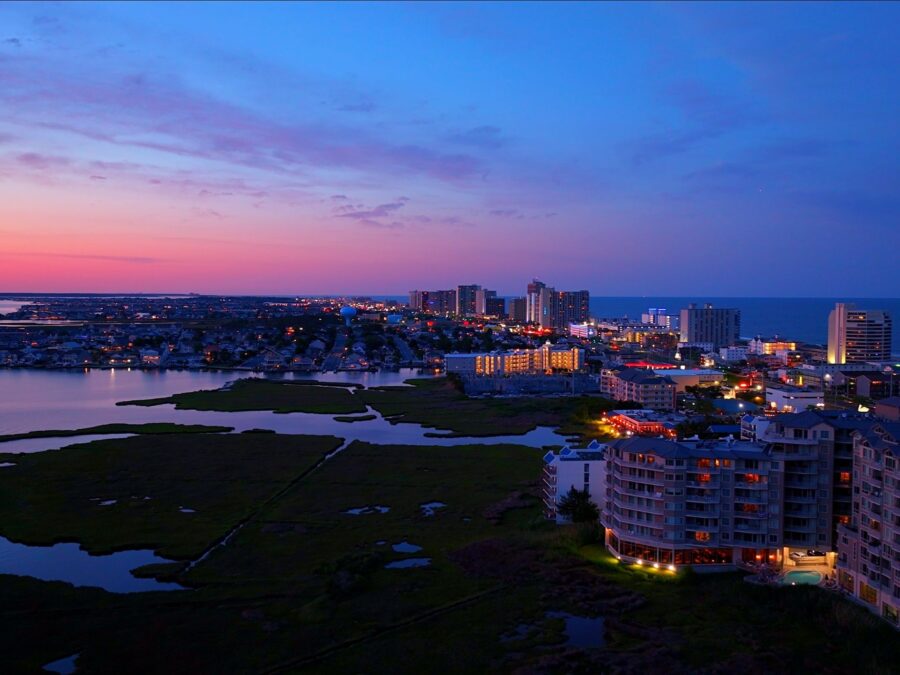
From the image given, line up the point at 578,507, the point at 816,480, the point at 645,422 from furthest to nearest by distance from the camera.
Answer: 1. the point at 645,422
2. the point at 578,507
3. the point at 816,480

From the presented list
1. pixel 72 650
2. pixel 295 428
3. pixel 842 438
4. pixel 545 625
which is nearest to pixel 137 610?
pixel 72 650

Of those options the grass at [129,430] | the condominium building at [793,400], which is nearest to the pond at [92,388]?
the grass at [129,430]

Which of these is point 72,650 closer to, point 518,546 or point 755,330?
point 518,546

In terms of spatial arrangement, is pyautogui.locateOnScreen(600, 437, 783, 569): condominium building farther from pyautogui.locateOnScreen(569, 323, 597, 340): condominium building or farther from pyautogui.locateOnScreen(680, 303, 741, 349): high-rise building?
pyautogui.locateOnScreen(569, 323, 597, 340): condominium building

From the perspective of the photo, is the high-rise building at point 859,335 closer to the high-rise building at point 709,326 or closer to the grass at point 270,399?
the high-rise building at point 709,326

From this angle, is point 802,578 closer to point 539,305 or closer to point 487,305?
point 539,305

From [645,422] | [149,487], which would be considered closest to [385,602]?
[149,487]
